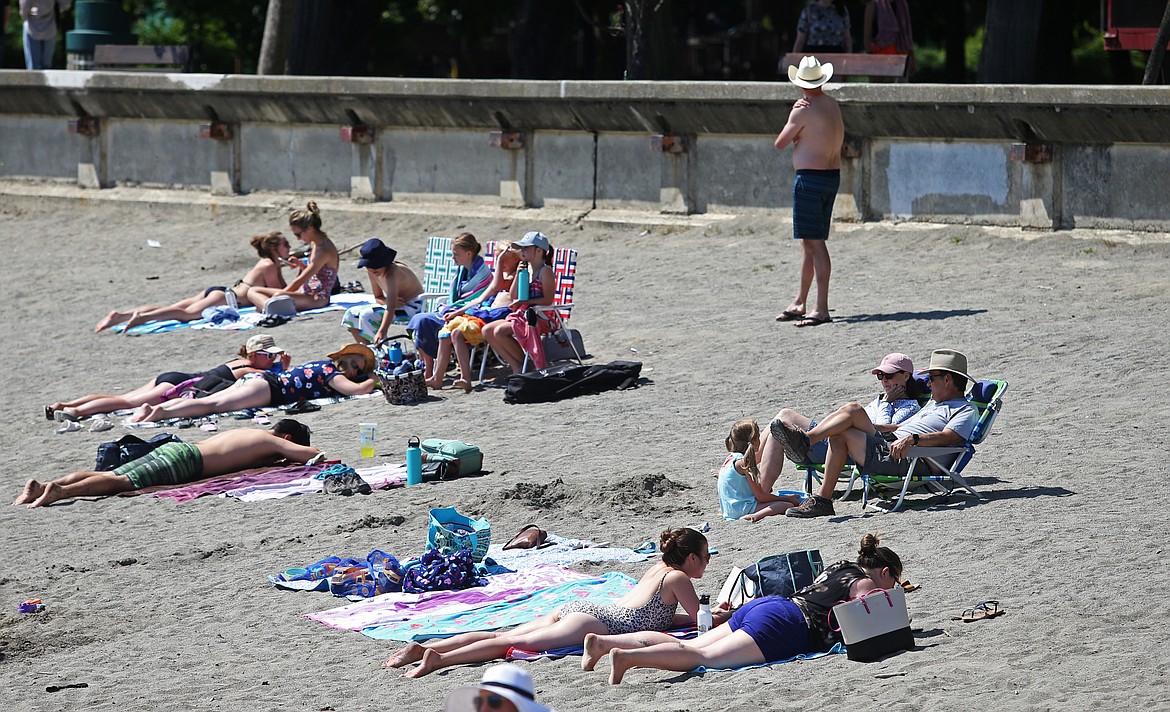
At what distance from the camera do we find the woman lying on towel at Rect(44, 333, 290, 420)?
12.6 m

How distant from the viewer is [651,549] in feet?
27.8

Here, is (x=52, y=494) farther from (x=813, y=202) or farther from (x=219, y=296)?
(x=813, y=202)

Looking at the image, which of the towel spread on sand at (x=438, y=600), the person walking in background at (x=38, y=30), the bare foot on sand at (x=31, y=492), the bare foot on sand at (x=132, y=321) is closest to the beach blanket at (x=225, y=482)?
the bare foot on sand at (x=31, y=492)

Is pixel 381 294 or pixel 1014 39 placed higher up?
pixel 1014 39

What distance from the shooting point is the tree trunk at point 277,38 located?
22.3 metres

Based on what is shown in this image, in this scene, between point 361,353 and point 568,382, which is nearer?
point 568,382

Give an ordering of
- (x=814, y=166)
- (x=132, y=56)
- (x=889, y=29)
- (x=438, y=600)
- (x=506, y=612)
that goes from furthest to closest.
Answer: (x=132, y=56) → (x=889, y=29) → (x=814, y=166) → (x=438, y=600) → (x=506, y=612)

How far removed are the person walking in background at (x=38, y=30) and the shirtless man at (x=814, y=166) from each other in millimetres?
13257

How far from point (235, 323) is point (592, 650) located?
9.18 meters

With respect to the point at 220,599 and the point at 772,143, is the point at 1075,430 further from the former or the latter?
the point at 772,143

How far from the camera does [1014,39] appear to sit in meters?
18.6

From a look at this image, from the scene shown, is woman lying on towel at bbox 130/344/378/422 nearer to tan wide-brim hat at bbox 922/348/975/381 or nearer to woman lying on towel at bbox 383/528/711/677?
tan wide-brim hat at bbox 922/348/975/381

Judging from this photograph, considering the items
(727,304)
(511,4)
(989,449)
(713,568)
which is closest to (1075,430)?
(989,449)

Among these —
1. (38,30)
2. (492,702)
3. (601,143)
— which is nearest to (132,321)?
(601,143)
